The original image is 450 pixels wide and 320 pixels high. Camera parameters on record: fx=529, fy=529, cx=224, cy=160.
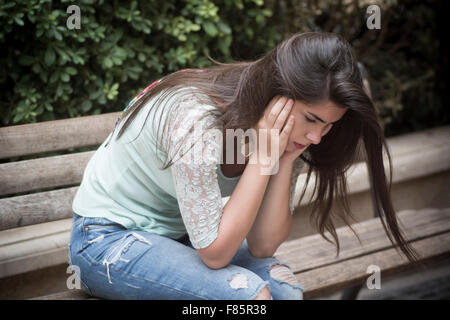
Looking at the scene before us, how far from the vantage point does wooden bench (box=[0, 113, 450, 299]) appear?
6.40 feet

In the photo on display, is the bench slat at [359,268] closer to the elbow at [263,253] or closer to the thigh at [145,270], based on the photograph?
the elbow at [263,253]

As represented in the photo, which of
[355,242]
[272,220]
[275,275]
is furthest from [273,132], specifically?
[355,242]

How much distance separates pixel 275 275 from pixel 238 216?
0.30 meters

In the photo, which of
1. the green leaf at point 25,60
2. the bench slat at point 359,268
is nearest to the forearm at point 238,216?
the bench slat at point 359,268

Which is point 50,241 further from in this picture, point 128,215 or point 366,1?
point 366,1

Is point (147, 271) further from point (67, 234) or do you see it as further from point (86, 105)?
point (86, 105)

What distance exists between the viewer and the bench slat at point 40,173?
6.39ft

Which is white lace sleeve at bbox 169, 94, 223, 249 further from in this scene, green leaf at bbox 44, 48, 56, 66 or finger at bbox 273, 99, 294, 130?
green leaf at bbox 44, 48, 56, 66

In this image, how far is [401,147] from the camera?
11.9 ft

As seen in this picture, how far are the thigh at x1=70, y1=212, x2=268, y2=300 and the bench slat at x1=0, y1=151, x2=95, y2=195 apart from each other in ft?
1.53

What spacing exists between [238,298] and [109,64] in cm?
147

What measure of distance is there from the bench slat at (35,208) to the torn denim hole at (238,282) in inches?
33.6

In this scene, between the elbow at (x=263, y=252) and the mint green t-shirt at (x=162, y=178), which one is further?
the elbow at (x=263, y=252)
